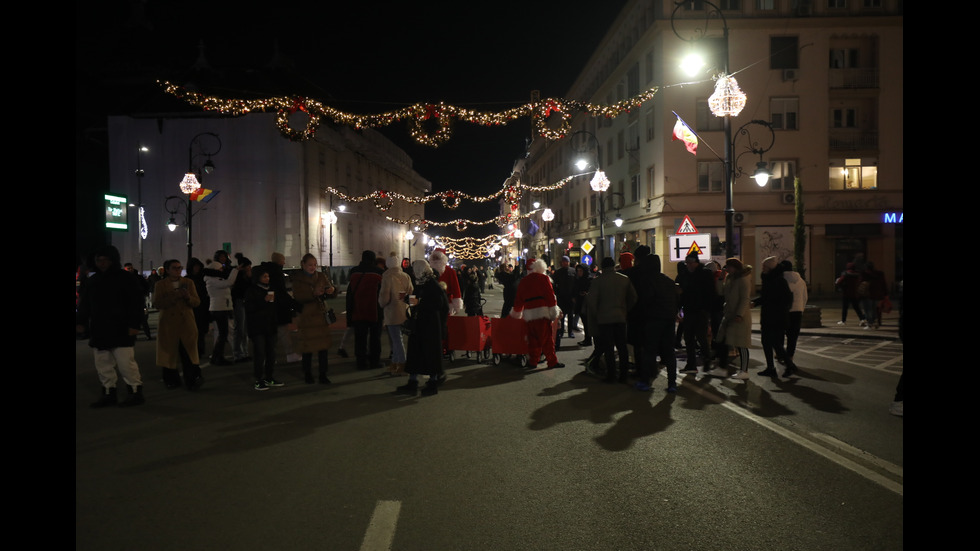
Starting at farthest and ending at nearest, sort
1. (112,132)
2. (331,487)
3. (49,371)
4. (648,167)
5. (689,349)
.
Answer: (112,132)
(648,167)
(689,349)
(331,487)
(49,371)

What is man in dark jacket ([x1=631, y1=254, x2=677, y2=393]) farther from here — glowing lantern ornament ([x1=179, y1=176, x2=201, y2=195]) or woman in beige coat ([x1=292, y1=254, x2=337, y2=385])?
glowing lantern ornament ([x1=179, y1=176, x2=201, y2=195])

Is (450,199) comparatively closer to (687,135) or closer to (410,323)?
(687,135)

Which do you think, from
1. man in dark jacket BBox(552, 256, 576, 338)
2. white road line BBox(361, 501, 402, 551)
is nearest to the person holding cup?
white road line BBox(361, 501, 402, 551)

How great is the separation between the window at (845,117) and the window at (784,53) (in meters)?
3.19

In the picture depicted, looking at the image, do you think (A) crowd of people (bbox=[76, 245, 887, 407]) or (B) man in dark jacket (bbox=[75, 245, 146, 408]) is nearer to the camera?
(B) man in dark jacket (bbox=[75, 245, 146, 408])

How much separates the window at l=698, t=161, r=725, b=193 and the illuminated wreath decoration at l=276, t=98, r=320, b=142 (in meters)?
21.7

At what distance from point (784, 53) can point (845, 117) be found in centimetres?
453

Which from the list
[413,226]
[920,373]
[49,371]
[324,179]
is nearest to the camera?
[49,371]

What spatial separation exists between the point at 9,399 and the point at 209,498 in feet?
5.83

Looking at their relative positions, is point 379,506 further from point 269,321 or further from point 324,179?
point 324,179

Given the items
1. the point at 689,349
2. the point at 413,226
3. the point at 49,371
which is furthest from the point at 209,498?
the point at 413,226

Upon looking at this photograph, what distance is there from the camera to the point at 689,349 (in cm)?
1025

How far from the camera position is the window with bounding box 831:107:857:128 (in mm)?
31312

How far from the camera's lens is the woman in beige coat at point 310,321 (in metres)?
8.90
